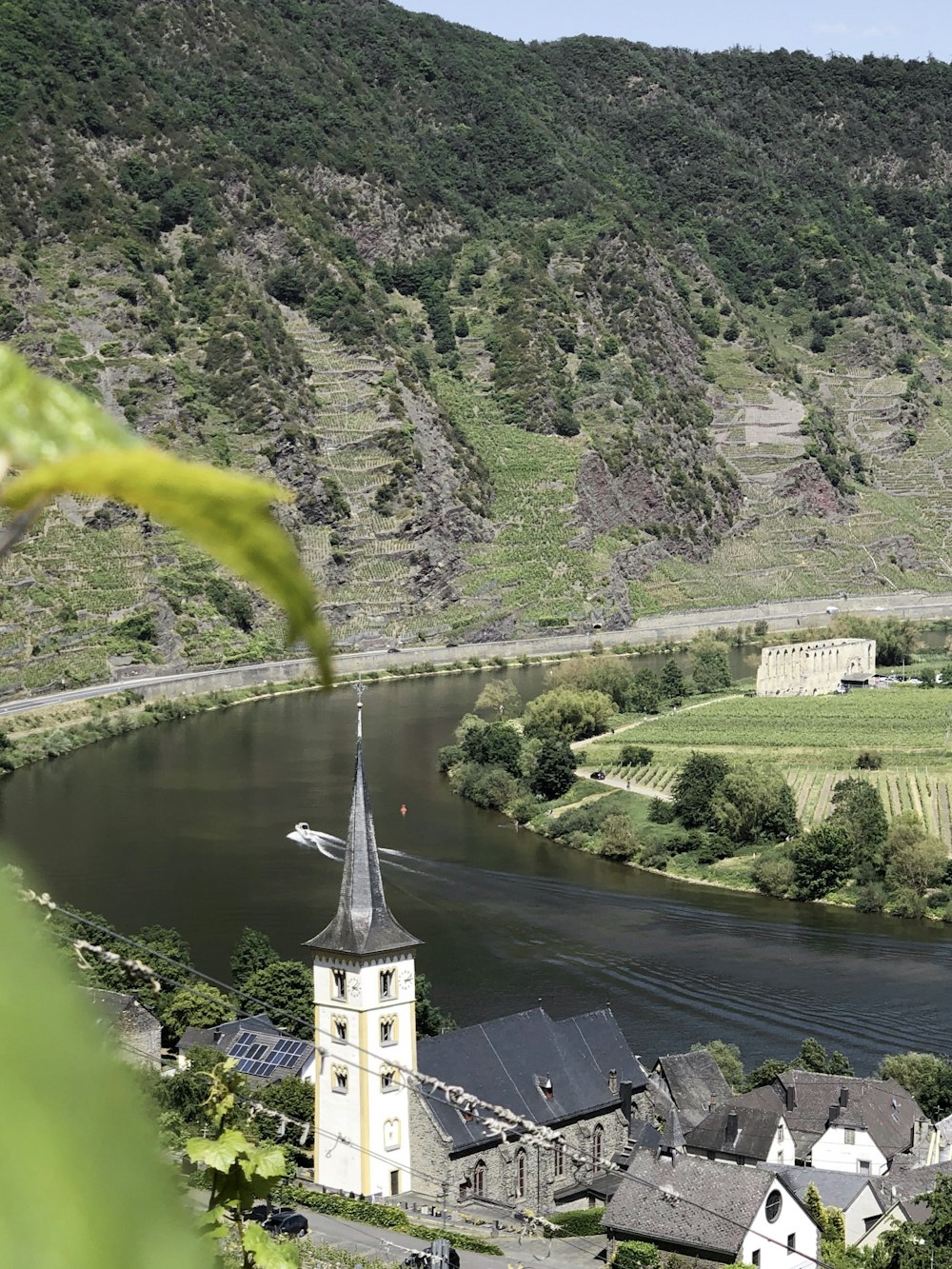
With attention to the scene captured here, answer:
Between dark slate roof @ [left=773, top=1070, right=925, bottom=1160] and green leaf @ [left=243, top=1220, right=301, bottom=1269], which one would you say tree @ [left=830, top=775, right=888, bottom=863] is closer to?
dark slate roof @ [left=773, top=1070, right=925, bottom=1160]

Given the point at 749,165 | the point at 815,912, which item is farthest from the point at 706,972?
the point at 749,165

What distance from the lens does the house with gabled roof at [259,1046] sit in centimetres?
3294

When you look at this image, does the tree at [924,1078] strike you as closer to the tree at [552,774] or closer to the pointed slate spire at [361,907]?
the pointed slate spire at [361,907]

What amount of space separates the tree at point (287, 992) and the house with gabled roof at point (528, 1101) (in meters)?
6.50

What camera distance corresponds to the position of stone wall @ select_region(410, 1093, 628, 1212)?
1132 inches

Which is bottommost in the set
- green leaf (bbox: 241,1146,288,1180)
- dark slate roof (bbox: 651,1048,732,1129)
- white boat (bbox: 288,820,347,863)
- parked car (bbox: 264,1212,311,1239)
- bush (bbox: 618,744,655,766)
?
bush (bbox: 618,744,655,766)

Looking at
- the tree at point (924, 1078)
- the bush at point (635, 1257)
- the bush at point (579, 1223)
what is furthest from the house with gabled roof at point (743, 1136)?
the bush at point (635, 1257)

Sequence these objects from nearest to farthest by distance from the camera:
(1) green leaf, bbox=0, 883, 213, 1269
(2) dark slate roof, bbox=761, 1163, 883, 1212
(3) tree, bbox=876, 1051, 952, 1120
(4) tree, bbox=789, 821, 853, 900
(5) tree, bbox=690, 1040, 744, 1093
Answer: (1) green leaf, bbox=0, 883, 213, 1269, (2) dark slate roof, bbox=761, 1163, 883, 1212, (3) tree, bbox=876, 1051, 952, 1120, (5) tree, bbox=690, 1040, 744, 1093, (4) tree, bbox=789, 821, 853, 900

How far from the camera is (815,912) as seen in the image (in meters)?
48.8

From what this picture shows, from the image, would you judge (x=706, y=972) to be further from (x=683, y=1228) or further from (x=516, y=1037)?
(x=683, y=1228)

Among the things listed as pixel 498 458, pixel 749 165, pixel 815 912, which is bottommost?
pixel 815 912

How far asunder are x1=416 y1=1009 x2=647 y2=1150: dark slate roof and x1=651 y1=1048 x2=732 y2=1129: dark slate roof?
1.39 feet

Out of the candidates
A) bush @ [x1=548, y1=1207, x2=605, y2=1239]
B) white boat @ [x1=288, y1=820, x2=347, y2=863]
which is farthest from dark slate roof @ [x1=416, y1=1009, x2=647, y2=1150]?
white boat @ [x1=288, y1=820, x2=347, y2=863]

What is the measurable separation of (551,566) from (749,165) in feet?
235
